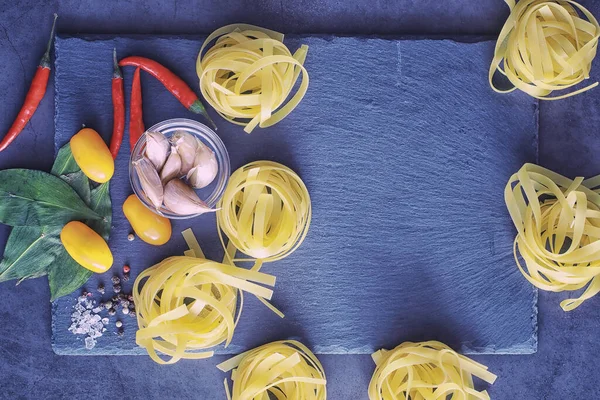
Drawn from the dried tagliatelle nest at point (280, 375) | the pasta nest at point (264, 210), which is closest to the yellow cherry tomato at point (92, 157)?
the pasta nest at point (264, 210)

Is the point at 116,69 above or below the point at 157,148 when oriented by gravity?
above

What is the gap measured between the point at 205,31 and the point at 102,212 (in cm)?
70

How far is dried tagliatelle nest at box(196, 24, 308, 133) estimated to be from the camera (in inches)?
68.3

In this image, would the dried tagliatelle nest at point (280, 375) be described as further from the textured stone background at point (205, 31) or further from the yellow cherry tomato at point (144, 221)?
the yellow cherry tomato at point (144, 221)

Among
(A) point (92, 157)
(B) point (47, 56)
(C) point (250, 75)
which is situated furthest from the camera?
(B) point (47, 56)

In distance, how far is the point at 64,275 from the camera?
6.40ft

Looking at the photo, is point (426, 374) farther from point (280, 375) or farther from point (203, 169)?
point (203, 169)

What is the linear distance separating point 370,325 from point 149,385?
0.79 meters

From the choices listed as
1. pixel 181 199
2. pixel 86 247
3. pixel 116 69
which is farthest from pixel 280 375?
pixel 116 69

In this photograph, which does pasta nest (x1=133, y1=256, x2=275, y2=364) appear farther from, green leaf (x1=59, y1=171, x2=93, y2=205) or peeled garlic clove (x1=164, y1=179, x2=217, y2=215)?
green leaf (x1=59, y1=171, x2=93, y2=205)

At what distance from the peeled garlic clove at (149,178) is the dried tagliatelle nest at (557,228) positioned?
3.61ft

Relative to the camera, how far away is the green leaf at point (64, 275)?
195cm

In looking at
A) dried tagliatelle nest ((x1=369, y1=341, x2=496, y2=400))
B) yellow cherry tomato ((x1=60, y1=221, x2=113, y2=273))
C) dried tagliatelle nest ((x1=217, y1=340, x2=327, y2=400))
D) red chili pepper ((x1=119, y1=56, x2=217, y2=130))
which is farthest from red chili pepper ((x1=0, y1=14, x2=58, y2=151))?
dried tagliatelle nest ((x1=369, y1=341, x2=496, y2=400))

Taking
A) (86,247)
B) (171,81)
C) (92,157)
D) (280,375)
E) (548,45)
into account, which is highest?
(548,45)
